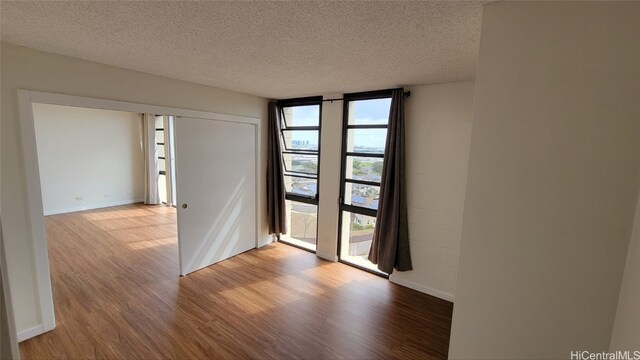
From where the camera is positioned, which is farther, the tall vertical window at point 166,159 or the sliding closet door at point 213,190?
the tall vertical window at point 166,159

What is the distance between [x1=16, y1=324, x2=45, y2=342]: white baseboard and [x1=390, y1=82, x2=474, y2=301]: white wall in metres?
3.67

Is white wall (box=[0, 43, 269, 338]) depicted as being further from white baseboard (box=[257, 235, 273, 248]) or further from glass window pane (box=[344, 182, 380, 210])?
glass window pane (box=[344, 182, 380, 210])

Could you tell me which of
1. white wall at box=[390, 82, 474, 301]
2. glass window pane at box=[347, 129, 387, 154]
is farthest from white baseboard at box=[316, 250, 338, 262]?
glass window pane at box=[347, 129, 387, 154]

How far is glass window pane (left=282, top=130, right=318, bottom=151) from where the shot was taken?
4117 mm

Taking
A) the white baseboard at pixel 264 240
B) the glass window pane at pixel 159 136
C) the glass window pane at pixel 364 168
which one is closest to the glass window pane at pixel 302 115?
the glass window pane at pixel 364 168

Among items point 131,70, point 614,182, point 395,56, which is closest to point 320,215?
point 395,56

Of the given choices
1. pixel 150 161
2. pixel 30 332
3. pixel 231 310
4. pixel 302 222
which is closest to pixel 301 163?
pixel 302 222

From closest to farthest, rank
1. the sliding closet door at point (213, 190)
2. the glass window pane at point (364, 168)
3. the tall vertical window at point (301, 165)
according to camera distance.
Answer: the sliding closet door at point (213, 190)
the glass window pane at point (364, 168)
the tall vertical window at point (301, 165)

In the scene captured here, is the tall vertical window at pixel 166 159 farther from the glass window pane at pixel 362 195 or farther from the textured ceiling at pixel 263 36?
the glass window pane at pixel 362 195

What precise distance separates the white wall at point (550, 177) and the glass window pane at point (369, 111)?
205 cm

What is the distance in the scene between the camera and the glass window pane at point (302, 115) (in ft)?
13.3

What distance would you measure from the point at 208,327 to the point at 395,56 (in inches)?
114

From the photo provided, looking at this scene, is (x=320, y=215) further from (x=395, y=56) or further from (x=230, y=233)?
(x=395, y=56)

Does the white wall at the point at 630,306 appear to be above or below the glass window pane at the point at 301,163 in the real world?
below
